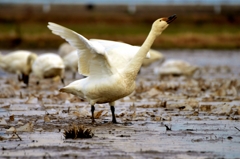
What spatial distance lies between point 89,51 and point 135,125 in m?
1.22

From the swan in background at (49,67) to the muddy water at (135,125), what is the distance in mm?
1371

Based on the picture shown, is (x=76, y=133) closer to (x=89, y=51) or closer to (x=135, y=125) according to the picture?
(x=135, y=125)

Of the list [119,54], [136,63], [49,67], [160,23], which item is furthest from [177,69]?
[136,63]

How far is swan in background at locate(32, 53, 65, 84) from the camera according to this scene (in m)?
15.7

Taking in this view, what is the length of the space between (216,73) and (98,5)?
4131cm

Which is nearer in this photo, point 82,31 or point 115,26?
point 82,31

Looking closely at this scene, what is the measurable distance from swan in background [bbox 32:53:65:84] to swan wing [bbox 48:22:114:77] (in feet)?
21.2

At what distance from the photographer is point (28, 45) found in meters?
34.6

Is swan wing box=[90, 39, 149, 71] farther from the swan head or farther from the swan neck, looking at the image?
the swan head

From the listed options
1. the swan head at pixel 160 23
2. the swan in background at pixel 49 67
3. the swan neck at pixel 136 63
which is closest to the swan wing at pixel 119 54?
the swan neck at pixel 136 63

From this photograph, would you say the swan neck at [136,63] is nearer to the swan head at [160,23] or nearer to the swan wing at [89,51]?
the swan head at [160,23]

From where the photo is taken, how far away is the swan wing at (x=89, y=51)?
8617 mm

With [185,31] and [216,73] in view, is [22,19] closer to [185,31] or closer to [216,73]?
[185,31]

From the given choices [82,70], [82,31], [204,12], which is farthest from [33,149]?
[204,12]
